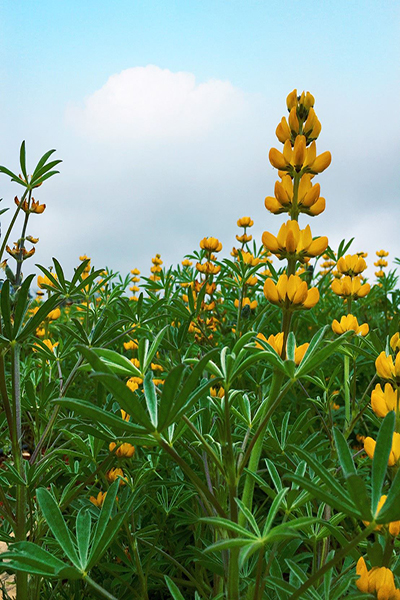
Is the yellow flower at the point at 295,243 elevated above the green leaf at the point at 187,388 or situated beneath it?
elevated above

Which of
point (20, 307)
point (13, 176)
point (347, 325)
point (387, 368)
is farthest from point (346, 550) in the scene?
point (13, 176)

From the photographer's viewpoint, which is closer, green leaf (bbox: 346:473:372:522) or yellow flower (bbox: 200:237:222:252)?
green leaf (bbox: 346:473:372:522)

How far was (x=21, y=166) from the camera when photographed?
132 cm

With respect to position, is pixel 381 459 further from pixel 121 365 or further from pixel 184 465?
pixel 121 365

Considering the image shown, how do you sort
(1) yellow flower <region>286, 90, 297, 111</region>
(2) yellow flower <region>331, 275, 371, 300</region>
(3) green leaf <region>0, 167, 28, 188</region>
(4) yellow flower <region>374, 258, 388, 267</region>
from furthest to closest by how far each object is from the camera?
(4) yellow flower <region>374, 258, 388, 267</region>, (2) yellow flower <region>331, 275, 371, 300</region>, (3) green leaf <region>0, 167, 28, 188</region>, (1) yellow flower <region>286, 90, 297, 111</region>

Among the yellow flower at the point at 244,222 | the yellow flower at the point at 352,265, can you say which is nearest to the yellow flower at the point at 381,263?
the yellow flower at the point at 244,222

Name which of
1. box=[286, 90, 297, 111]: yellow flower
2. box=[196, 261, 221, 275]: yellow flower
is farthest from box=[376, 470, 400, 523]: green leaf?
box=[196, 261, 221, 275]: yellow flower

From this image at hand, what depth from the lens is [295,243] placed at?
2.78 feet

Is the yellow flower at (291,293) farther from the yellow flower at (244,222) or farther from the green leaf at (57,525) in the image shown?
the yellow flower at (244,222)

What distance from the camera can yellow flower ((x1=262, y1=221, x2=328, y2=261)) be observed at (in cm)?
85

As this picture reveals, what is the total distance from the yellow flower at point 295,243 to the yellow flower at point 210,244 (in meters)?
2.21

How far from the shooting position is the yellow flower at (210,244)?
122 inches

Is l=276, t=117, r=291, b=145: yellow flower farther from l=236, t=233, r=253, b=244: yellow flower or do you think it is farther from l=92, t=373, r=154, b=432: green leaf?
l=236, t=233, r=253, b=244: yellow flower

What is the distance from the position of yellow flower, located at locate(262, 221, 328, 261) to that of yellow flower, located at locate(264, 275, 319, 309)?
0.06 m
